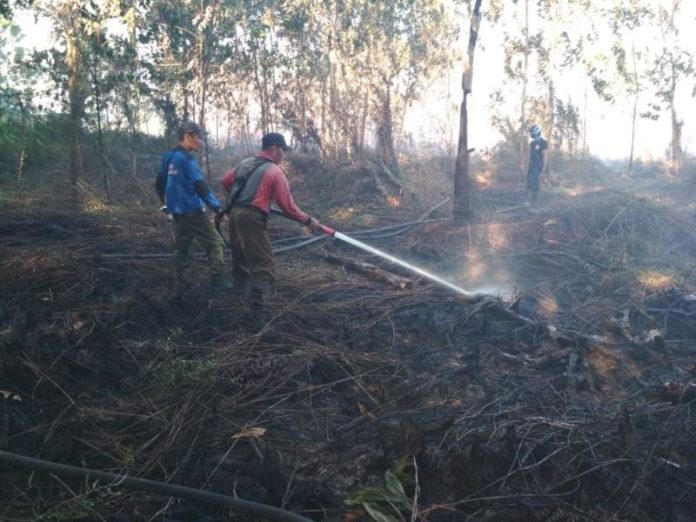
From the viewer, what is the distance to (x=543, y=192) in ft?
50.5

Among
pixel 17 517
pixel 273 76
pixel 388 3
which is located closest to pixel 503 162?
pixel 388 3

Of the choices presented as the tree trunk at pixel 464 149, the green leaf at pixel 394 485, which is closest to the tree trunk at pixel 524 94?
the tree trunk at pixel 464 149

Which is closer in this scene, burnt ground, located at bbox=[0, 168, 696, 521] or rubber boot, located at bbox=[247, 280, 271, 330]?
burnt ground, located at bbox=[0, 168, 696, 521]

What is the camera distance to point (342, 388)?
4.08m

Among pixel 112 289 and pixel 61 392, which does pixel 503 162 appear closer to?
pixel 112 289

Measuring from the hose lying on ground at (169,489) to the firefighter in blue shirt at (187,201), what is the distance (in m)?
2.79

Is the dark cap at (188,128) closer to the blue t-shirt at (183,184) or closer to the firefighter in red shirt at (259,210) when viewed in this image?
the blue t-shirt at (183,184)

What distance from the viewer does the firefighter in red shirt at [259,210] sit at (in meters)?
5.15

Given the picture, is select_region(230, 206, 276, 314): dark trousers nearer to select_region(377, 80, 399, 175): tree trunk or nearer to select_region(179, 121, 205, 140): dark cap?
select_region(179, 121, 205, 140): dark cap

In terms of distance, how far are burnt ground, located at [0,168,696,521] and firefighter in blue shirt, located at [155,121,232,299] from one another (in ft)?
0.97

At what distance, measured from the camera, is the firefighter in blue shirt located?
554 centimetres

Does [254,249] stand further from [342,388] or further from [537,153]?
[537,153]

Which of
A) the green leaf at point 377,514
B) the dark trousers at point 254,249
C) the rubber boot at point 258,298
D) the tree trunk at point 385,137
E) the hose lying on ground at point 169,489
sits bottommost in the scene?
the green leaf at point 377,514

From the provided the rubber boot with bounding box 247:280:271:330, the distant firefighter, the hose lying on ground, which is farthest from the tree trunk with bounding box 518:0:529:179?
the hose lying on ground
